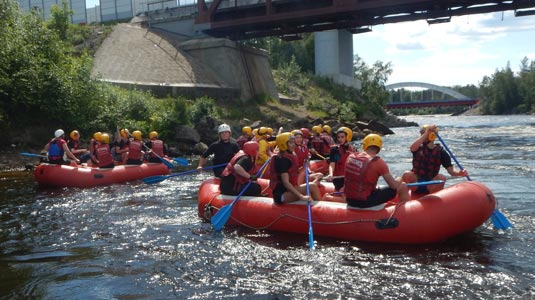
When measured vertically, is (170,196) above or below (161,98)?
below

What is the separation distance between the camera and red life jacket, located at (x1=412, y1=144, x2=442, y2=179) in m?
7.80

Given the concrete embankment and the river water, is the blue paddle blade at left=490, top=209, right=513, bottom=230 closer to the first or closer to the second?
the river water

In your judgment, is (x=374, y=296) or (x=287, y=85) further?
(x=287, y=85)

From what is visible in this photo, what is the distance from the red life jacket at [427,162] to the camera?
7.80 meters

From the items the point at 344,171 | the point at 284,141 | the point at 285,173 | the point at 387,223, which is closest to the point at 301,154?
the point at 344,171

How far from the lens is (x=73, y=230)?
27.2ft

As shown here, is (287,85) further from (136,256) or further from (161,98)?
(136,256)

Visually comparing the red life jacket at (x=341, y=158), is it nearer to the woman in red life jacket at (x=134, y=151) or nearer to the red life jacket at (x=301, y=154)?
the red life jacket at (x=301, y=154)

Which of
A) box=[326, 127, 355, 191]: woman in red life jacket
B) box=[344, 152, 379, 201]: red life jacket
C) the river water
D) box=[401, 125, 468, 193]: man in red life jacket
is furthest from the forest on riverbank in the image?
box=[401, 125, 468, 193]: man in red life jacket

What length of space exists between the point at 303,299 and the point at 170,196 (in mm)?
6797

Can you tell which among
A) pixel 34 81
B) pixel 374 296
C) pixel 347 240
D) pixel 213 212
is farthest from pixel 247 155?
pixel 34 81

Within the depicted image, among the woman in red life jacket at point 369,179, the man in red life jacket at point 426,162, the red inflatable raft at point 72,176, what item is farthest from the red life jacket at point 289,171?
the red inflatable raft at point 72,176

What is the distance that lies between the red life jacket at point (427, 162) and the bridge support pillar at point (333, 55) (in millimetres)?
41493

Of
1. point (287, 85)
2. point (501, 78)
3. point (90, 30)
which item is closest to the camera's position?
point (90, 30)
